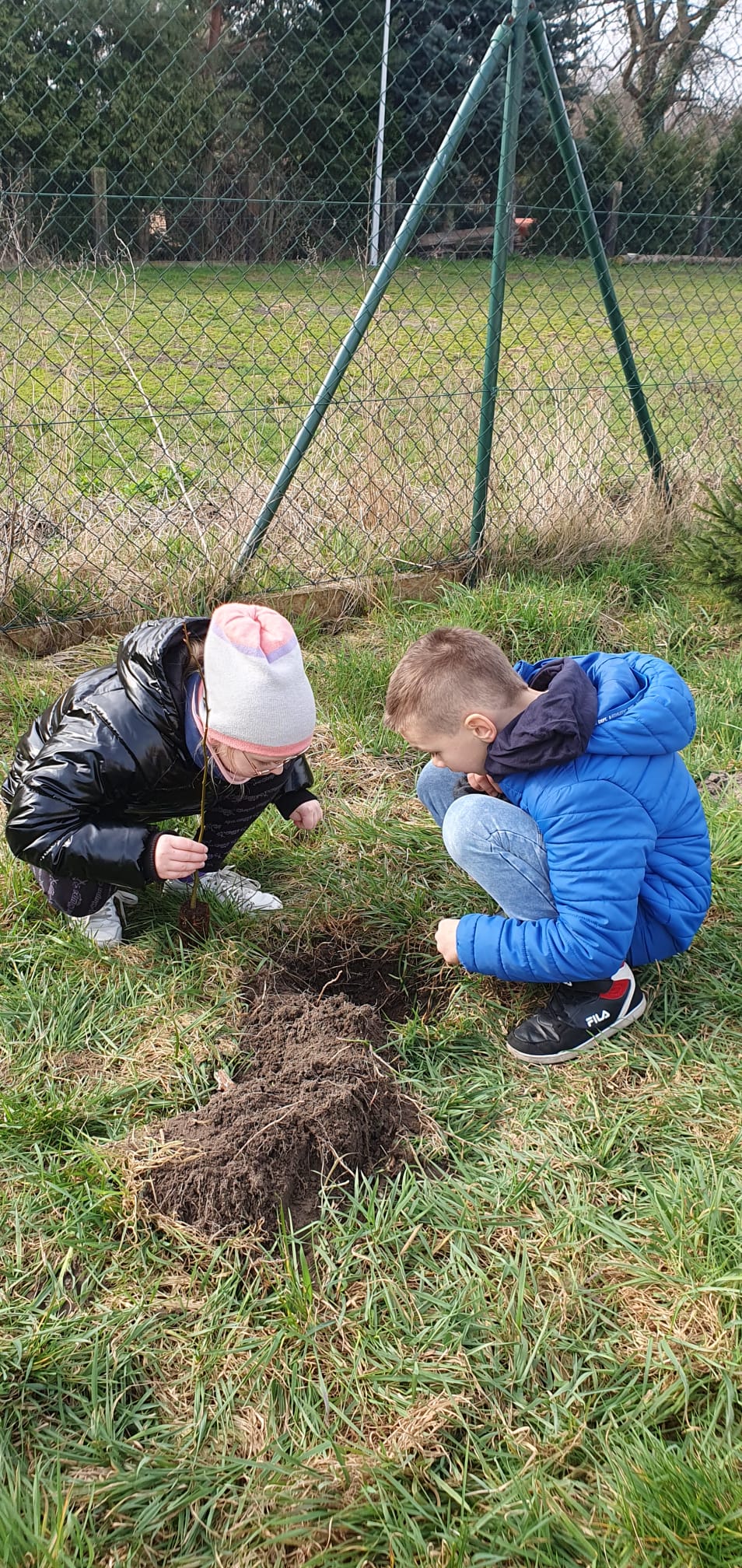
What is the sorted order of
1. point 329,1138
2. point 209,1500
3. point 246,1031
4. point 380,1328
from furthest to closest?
1. point 246,1031
2. point 329,1138
3. point 380,1328
4. point 209,1500

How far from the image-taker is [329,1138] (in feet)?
6.47

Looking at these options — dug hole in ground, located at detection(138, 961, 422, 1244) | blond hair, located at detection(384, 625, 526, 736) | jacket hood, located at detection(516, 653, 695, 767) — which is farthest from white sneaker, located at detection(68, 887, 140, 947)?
jacket hood, located at detection(516, 653, 695, 767)

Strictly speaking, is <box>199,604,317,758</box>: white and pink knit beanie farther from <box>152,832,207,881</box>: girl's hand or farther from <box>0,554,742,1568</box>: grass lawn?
<box>0,554,742,1568</box>: grass lawn

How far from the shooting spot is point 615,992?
227 cm

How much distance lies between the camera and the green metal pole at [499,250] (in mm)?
3787

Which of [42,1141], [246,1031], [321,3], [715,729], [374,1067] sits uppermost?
[321,3]

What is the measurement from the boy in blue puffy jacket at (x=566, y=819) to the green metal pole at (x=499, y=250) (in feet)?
7.24

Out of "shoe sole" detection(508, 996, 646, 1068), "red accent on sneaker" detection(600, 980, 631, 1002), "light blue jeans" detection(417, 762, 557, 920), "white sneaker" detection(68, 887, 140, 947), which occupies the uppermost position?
"light blue jeans" detection(417, 762, 557, 920)

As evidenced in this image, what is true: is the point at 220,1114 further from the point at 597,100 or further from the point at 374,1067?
the point at 597,100

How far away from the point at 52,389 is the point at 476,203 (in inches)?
99.4

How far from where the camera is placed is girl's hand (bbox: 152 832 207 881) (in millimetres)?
2287

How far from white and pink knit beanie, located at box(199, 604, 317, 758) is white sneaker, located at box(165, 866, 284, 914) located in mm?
648

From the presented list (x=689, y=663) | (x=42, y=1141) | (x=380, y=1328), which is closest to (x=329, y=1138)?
(x=380, y=1328)

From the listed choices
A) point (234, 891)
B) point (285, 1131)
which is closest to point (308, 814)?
point (234, 891)
